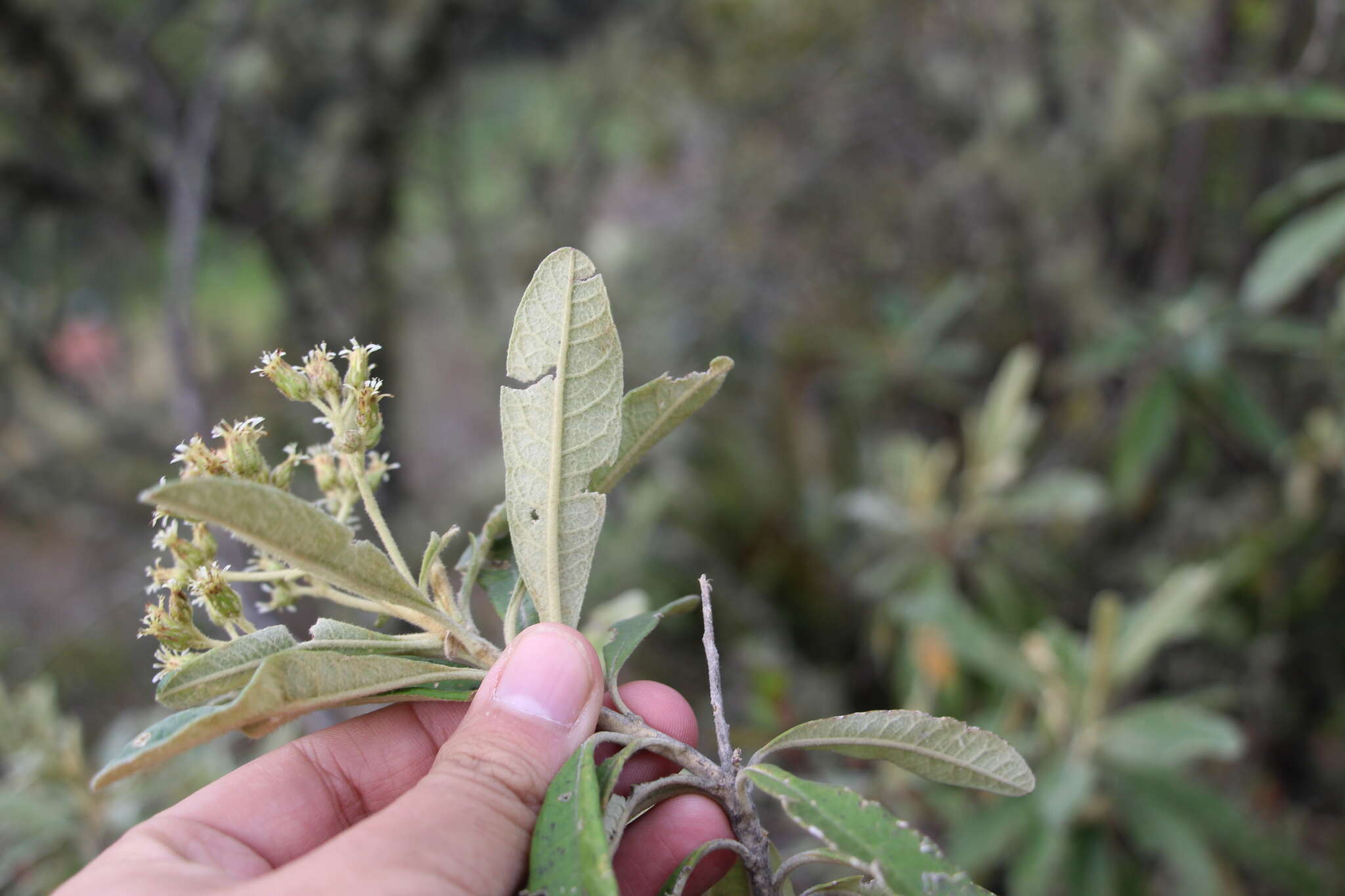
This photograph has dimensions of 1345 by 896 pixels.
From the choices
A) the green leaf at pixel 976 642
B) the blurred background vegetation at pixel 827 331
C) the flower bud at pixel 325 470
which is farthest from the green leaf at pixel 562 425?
the green leaf at pixel 976 642

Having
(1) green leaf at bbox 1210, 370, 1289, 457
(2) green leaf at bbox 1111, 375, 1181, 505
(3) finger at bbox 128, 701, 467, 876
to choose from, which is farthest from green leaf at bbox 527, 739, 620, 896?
(1) green leaf at bbox 1210, 370, 1289, 457

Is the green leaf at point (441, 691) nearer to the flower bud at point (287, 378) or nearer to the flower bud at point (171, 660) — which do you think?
the flower bud at point (171, 660)

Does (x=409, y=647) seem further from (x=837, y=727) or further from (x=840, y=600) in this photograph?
(x=840, y=600)

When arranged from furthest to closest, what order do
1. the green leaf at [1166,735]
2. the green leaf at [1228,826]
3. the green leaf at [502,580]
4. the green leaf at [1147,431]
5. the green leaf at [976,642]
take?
the green leaf at [1147,431] → the green leaf at [976,642] → the green leaf at [1228,826] → the green leaf at [1166,735] → the green leaf at [502,580]

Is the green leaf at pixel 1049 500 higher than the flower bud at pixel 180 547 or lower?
lower

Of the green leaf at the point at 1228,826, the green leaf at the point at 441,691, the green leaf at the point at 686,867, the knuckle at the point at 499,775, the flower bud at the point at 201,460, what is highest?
the flower bud at the point at 201,460

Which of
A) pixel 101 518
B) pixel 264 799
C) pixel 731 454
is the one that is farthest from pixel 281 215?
pixel 264 799
